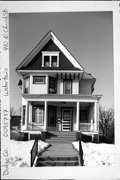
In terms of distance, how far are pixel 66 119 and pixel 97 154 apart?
0.82 metres

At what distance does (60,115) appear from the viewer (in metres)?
5.54

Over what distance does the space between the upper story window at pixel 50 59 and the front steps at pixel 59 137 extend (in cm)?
118

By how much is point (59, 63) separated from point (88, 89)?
2.24ft

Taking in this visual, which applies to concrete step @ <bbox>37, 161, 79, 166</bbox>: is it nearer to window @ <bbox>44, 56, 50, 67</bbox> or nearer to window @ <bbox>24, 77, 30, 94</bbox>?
window @ <bbox>24, 77, 30, 94</bbox>

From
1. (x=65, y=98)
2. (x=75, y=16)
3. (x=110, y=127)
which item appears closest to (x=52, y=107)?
(x=65, y=98)

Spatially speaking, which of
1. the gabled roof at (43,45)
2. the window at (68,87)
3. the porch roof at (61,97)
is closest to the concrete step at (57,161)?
the porch roof at (61,97)

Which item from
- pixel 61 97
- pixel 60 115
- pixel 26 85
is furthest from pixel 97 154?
pixel 26 85

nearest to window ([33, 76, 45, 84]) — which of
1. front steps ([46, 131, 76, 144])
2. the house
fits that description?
the house

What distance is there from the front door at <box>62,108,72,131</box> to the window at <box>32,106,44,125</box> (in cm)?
38

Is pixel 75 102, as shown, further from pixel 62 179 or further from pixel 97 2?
pixel 97 2

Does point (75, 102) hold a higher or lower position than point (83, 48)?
lower

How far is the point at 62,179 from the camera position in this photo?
4754 mm

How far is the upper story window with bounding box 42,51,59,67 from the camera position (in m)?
5.26

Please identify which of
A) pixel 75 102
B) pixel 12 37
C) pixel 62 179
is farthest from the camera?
pixel 75 102
